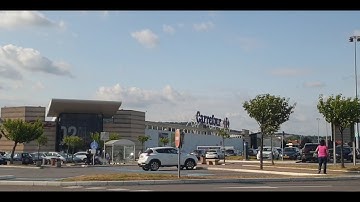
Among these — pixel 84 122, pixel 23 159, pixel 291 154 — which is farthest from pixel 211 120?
pixel 23 159

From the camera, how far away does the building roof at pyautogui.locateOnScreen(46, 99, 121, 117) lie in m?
A: 79.4

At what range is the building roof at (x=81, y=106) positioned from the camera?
260 ft

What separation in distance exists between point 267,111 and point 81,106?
5512cm

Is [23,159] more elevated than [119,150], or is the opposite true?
[119,150]

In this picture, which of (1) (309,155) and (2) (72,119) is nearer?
(1) (309,155)

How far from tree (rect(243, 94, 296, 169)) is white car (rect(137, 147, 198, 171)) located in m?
4.53

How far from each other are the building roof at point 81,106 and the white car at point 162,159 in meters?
48.7

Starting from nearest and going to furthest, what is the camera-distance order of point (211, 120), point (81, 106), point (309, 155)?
point (309, 155) → point (81, 106) → point (211, 120)

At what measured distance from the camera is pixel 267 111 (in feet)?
101

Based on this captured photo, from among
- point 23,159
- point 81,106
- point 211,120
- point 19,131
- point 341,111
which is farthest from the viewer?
point 211,120

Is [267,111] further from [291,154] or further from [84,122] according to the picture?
[84,122]

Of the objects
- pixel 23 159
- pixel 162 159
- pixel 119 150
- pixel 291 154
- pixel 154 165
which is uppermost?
pixel 119 150

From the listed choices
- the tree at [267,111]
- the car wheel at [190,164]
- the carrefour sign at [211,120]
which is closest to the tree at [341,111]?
the tree at [267,111]
